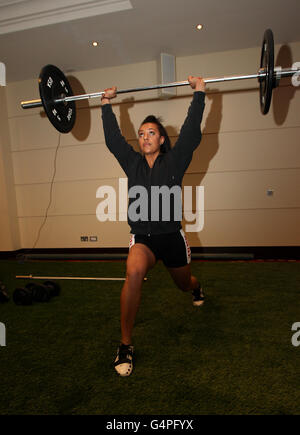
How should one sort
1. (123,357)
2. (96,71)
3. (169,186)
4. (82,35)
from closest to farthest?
(123,357) → (169,186) → (82,35) → (96,71)

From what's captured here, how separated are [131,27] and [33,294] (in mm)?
2942

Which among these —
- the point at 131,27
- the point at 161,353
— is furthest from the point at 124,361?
the point at 131,27

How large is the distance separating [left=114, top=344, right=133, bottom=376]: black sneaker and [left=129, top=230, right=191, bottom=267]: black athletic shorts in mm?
499

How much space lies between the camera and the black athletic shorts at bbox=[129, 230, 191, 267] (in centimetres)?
143

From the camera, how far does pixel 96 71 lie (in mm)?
3582

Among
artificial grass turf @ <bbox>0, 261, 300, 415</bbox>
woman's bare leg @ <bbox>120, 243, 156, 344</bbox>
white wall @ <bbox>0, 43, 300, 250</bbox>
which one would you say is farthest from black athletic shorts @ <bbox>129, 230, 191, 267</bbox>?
white wall @ <bbox>0, 43, 300, 250</bbox>

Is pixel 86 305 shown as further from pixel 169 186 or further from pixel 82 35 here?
pixel 82 35

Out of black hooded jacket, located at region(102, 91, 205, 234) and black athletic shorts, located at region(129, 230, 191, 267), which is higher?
black hooded jacket, located at region(102, 91, 205, 234)

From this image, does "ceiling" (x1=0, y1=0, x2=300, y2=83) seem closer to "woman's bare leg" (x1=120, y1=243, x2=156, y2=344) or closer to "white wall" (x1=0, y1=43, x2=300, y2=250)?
"white wall" (x1=0, y1=43, x2=300, y2=250)

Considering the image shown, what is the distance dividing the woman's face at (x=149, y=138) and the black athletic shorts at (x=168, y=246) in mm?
519

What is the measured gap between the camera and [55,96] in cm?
198

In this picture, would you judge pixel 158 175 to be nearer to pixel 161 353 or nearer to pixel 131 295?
pixel 131 295

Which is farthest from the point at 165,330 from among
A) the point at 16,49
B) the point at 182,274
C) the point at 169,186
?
the point at 16,49

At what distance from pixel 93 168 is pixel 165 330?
272cm
